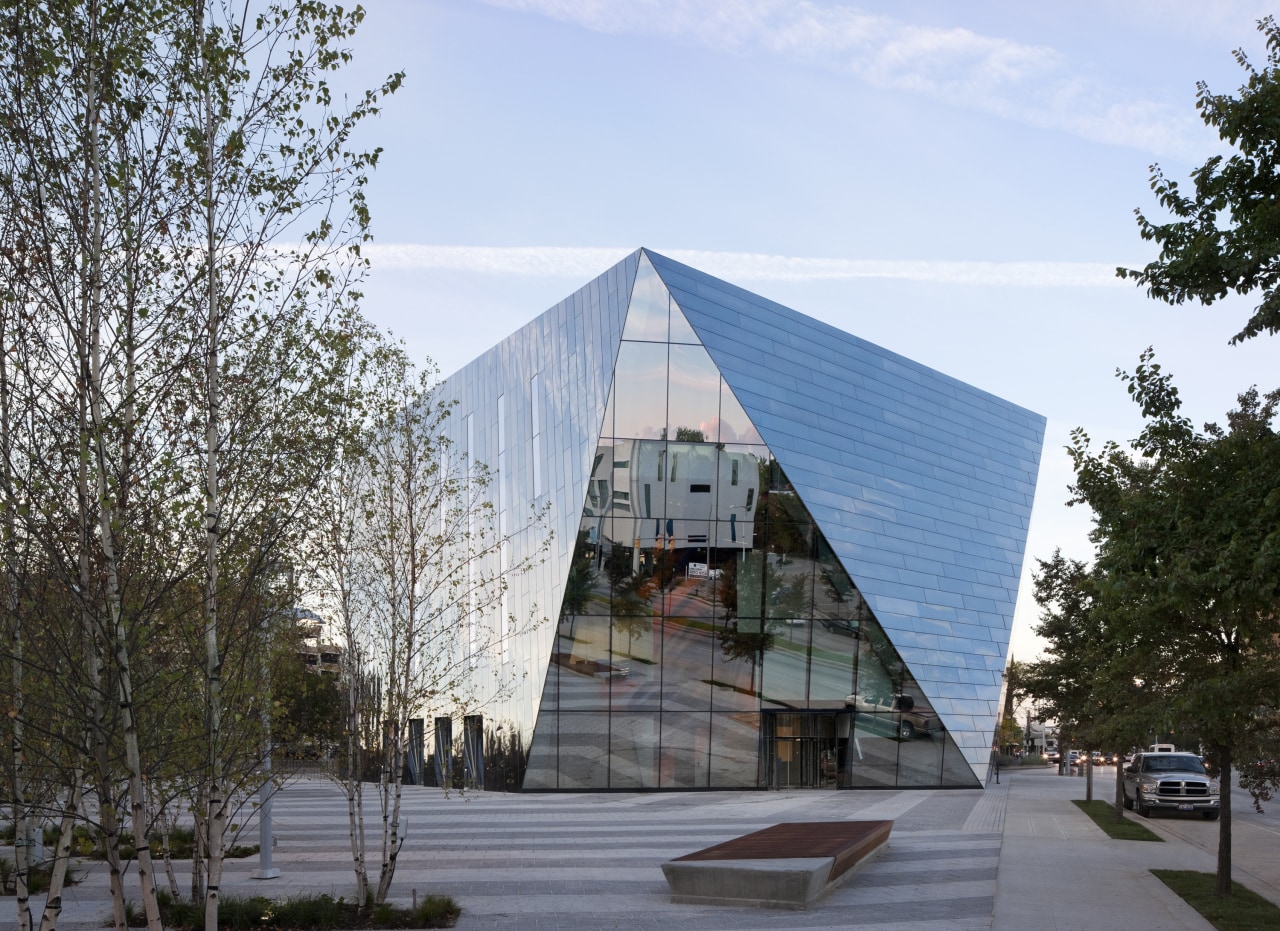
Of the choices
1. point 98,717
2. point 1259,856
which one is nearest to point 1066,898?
point 1259,856

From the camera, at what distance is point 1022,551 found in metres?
Answer: 41.8

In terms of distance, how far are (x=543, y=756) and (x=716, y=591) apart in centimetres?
709

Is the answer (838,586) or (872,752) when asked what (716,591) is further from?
(872,752)

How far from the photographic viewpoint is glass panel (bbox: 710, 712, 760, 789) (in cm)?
3431

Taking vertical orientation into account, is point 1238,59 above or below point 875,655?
above

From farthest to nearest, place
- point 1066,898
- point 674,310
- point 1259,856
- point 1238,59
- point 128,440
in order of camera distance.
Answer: point 674,310 → point 1259,856 → point 1066,898 → point 1238,59 → point 128,440

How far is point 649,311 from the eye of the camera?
33688 millimetres

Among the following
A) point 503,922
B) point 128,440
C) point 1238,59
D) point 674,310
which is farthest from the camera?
point 674,310

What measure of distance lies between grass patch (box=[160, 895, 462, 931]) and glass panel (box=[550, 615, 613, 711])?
1967 centimetres

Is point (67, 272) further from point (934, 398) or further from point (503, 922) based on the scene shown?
point (934, 398)

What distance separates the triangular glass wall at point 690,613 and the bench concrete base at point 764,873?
17189 mm

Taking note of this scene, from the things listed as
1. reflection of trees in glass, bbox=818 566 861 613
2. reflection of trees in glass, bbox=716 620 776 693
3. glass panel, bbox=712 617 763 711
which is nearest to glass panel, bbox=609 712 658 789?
glass panel, bbox=712 617 763 711

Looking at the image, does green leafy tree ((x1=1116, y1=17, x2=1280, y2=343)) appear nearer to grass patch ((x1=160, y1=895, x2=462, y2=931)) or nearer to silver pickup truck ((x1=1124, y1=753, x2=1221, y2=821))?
grass patch ((x1=160, y1=895, x2=462, y2=931))

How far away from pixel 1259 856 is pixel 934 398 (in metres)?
23.0
